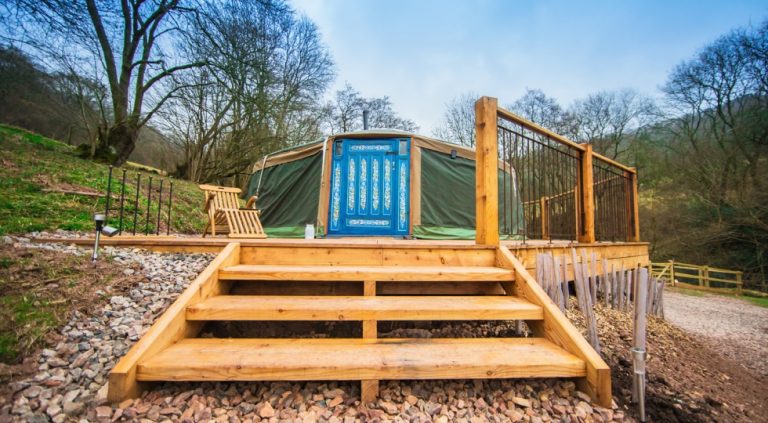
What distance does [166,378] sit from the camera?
1.09 m

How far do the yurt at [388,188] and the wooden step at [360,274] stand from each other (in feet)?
8.37

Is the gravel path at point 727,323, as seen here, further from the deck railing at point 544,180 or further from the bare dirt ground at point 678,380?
the deck railing at point 544,180

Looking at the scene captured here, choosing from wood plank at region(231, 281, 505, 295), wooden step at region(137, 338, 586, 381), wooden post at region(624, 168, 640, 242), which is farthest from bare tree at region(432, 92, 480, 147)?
wooden step at region(137, 338, 586, 381)

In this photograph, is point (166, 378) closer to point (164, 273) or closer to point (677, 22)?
point (164, 273)

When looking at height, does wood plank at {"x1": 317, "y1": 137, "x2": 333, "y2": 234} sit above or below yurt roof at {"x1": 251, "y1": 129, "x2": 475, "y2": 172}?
below

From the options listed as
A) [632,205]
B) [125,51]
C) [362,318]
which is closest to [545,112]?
[632,205]

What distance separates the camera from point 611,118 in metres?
14.0

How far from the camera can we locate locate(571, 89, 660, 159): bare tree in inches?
530

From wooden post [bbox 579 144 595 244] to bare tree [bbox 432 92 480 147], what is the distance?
1060cm

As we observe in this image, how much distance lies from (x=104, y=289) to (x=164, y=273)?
281mm

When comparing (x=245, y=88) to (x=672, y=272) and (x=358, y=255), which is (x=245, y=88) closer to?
(x=358, y=255)

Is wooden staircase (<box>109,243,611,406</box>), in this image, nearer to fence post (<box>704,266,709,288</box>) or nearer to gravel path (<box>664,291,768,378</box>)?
gravel path (<box>664,291,768,378</box>)

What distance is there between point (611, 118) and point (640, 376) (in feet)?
55.4

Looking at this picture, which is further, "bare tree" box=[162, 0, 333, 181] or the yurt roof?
"bare tree" box=[162, 0, 333, 181]
